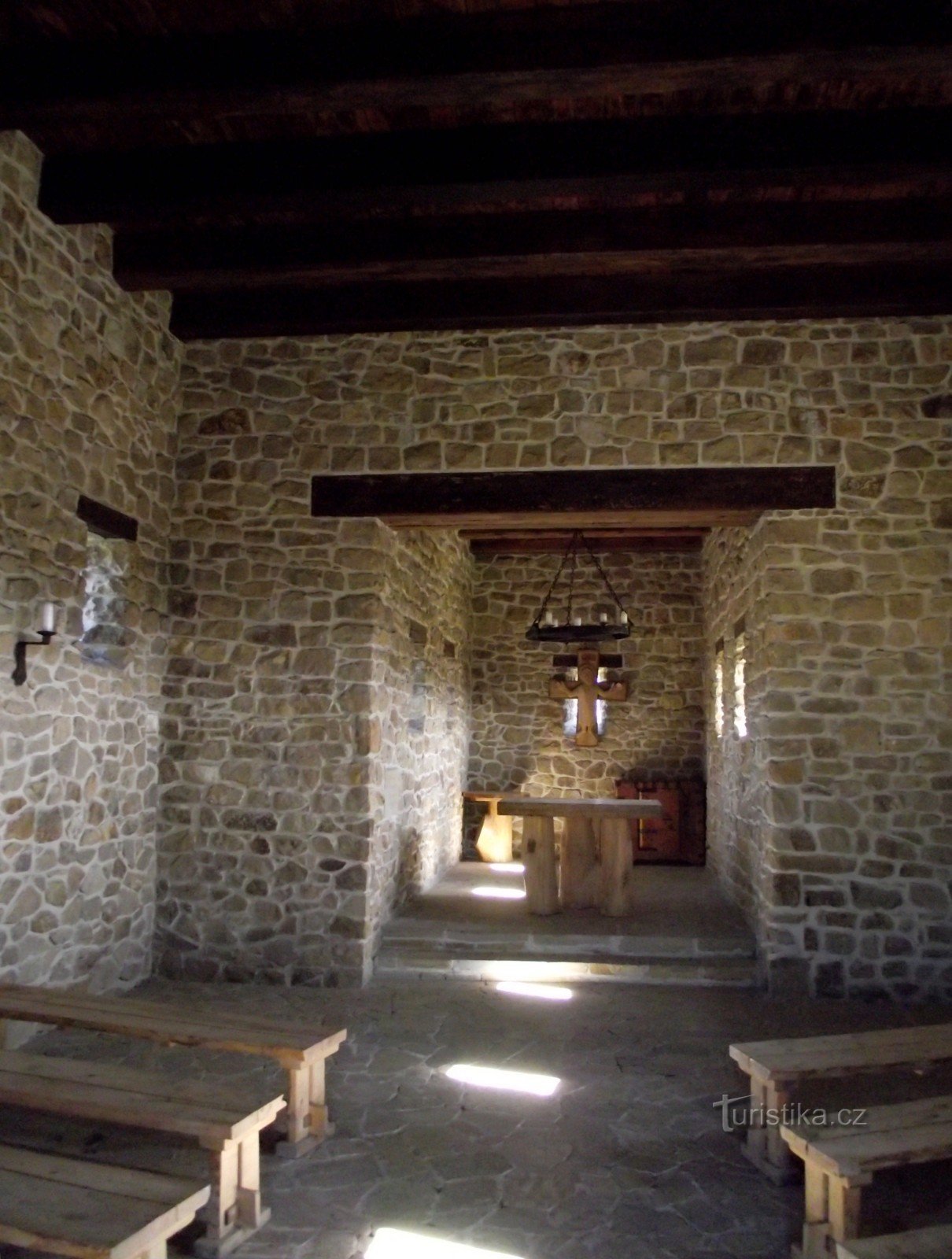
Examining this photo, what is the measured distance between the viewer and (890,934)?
5379 mm

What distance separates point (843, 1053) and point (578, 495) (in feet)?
11.4

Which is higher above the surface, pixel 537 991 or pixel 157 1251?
pixel 157 1251

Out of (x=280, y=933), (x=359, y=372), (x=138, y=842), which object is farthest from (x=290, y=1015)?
(x=359, y=372)

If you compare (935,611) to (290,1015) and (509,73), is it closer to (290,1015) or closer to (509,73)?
(509,73)

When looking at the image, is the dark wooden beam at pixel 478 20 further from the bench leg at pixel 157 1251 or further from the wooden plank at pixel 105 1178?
the bench leg at pixel 157 1251

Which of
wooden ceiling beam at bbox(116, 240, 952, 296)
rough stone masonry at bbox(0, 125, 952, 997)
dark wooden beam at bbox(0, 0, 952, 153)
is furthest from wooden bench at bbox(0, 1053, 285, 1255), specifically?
wooden ceiling beam at bbox(116, 240, 952, 296)

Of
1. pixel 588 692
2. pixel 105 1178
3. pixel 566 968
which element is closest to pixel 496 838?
pixel 588 692

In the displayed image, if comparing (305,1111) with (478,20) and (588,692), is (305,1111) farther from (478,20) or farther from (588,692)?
(588,692)

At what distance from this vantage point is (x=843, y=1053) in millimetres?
3463

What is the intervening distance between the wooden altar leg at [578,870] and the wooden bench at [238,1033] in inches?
131

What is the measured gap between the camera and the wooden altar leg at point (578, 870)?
6789 mm

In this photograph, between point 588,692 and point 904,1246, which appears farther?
point 588,692

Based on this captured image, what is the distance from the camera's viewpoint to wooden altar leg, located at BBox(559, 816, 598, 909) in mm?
6789

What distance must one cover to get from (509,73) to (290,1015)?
4.84 meters
